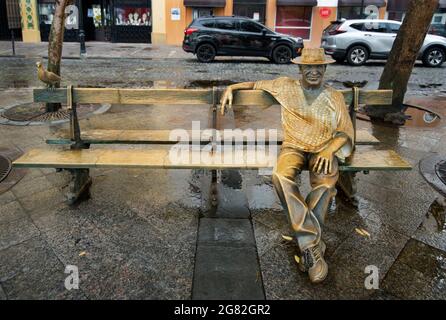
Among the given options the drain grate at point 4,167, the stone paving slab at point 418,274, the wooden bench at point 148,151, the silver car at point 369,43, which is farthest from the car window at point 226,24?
the stone paving slab at point 418,274

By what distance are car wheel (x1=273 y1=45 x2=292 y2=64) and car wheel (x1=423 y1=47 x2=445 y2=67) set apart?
5.14 meters

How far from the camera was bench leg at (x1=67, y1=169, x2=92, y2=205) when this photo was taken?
4152mm

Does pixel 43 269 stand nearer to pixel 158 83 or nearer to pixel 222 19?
pixel 158 83

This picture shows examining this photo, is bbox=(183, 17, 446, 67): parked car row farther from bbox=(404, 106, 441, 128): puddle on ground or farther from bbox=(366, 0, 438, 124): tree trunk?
bbox=(366, 0, 438, 124): tree trunk

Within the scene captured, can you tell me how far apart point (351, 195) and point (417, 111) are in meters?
5.26

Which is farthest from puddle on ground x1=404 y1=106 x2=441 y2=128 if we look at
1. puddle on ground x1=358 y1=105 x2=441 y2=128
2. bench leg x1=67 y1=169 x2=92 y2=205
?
bench leg x1=67 y1=169 x2=92 y2=205

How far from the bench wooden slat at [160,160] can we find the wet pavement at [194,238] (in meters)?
0.50

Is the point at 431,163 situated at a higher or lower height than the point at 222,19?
lower

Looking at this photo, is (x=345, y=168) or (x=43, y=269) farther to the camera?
(x=345, y=168)

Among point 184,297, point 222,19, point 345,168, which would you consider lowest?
point 184,297

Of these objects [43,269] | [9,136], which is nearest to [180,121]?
[9,136]

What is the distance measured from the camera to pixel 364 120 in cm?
763

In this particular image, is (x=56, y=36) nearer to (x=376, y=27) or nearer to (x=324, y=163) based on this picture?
(x=324, y=163)

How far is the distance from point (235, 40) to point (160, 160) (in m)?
13.4
